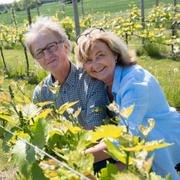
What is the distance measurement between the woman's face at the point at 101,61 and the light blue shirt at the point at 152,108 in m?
0.05

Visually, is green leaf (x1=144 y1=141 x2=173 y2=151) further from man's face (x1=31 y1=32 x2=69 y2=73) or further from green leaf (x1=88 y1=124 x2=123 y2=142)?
man's face (x1=31 y1=32 x2=69 y2=73)

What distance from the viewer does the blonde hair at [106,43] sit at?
2.35 metres

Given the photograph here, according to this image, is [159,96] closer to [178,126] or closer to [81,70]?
[178,126]

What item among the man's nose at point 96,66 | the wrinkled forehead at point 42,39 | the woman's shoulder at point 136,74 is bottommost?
the woman's shoulder at point 136,74

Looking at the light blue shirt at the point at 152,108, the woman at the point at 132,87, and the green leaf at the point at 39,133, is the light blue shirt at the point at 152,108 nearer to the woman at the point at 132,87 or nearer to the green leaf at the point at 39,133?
the woman at the point at 132,87

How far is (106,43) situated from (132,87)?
0.38 metres

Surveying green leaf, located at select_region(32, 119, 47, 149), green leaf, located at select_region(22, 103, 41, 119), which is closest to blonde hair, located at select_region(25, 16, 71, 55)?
green leaf, located at select_region(22, 103, 41, 119)

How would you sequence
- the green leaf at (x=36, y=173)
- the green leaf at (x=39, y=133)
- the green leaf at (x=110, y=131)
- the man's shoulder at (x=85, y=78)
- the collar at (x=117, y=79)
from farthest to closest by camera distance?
the man's shoulder at (x=85, y=78), the collar at (x=117, y=79), the green leaf at (x=39, y=133), the green leaf at (x=36, y=173), the green leaf at (x=110, y=131)

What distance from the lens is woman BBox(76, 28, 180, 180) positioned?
2107 millimetres

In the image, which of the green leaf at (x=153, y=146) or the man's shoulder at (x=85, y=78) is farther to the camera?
the man's shoulder at (x=85, y=78)

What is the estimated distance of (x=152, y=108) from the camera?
7.29ft

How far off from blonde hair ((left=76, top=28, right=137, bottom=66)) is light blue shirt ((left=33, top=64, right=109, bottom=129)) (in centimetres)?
17

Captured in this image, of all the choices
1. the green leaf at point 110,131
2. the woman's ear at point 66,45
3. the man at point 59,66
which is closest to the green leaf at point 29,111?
the green leaf at point 110,131

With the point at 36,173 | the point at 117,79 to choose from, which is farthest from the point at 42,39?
the point at 36,173
